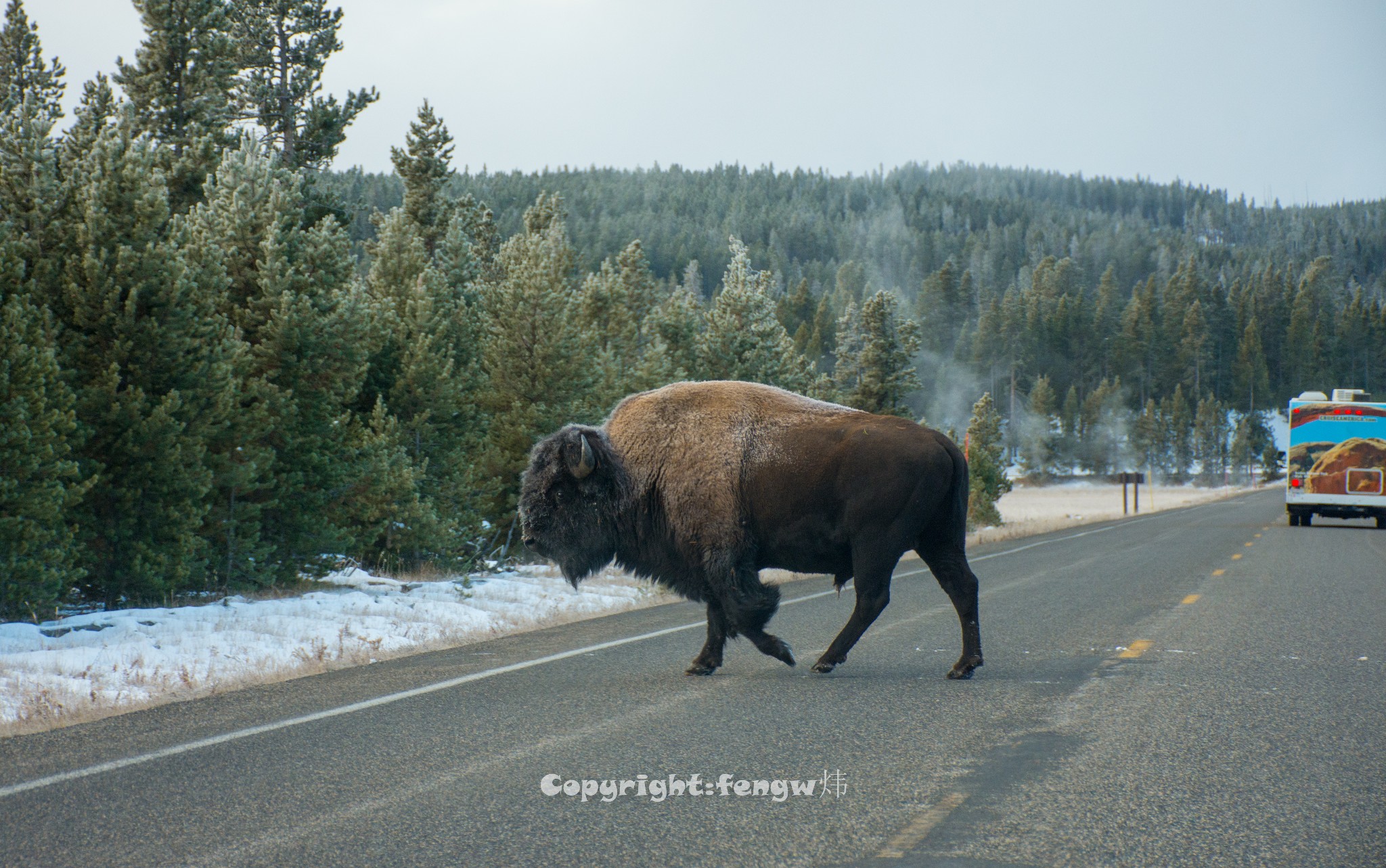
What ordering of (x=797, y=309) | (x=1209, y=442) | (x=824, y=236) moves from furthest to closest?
(x=824, y=236) < (x=797, y=309) < (x=1209, y=442)

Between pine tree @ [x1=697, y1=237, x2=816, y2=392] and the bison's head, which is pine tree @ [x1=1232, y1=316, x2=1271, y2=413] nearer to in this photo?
pine tree @ [x1=697, y1=237, x2=816, y2=392]

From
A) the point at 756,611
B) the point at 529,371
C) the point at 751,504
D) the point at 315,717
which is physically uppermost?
the point at 529,371

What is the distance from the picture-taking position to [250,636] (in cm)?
981

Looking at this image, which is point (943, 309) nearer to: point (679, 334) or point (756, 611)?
point (679, 334)

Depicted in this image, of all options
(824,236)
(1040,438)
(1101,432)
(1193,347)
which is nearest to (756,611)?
(1040,438)

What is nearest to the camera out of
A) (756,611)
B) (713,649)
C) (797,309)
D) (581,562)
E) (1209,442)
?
(756,611)

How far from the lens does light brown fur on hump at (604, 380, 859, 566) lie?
708cm

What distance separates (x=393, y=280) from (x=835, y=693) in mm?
18970

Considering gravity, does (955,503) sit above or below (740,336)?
below

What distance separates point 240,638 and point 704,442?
16.5 ft

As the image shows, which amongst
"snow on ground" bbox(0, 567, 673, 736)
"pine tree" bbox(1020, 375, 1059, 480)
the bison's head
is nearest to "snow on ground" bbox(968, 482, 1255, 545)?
"pine tree" bbox(1020, 375, 1059, 480)

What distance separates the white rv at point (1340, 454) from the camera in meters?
28.0

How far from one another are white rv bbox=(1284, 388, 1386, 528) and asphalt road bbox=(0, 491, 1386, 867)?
22.2 meters

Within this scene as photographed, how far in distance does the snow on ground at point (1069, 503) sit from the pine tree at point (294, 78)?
20682mm
